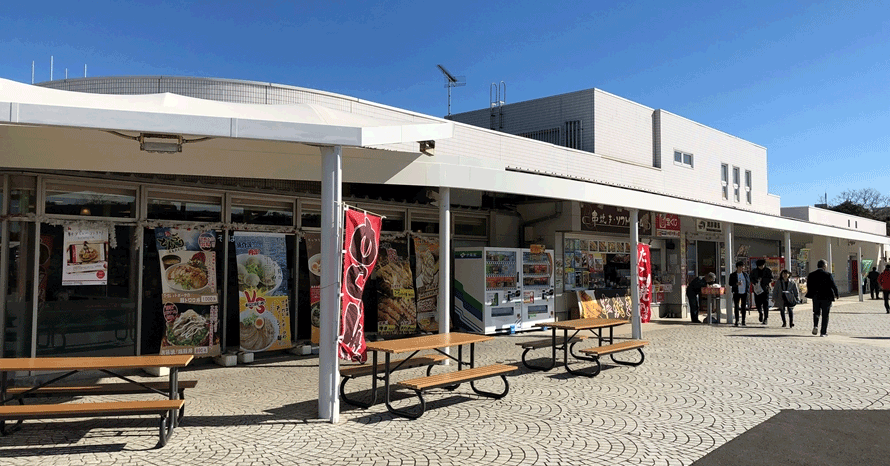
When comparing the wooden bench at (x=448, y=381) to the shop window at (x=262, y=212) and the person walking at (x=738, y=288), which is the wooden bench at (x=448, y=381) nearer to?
the shop window at (x=262, y=212)

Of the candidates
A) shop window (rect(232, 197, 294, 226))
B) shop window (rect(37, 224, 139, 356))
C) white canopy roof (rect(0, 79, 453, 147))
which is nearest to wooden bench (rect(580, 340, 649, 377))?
white canopy roof (rect(0, 79, 453, 147))

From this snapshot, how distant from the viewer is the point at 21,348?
830cm

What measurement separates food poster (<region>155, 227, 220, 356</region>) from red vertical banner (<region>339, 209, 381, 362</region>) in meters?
3.72

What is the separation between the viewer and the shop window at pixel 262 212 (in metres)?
10.2

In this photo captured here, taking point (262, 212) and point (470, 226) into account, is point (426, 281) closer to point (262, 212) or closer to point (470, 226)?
point (470, 226)

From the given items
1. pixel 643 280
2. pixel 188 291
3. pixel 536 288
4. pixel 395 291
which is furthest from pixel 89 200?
pixel 643 280

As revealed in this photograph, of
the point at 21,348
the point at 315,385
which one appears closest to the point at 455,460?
the point at 315,385

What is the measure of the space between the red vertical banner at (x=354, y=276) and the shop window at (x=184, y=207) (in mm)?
4120

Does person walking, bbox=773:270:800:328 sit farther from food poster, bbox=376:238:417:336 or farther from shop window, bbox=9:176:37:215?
shop window, bbox=9:176:37:215

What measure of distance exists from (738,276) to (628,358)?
7.31 meters

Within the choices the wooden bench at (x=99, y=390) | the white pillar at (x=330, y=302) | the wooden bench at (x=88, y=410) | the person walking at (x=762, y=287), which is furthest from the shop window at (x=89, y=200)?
the person walking at (x=762, y=287)

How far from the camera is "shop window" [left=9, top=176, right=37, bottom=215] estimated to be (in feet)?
27.2

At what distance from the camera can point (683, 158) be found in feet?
72.0

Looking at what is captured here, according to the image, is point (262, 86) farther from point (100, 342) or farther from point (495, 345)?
point (495, 345)
